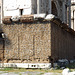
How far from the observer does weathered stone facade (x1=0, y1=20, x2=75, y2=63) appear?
9.05 meters

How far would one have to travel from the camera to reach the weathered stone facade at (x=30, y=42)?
9.05 meters

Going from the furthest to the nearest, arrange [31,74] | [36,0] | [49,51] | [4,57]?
[36,0], [4,57], [49,51], [31,74]

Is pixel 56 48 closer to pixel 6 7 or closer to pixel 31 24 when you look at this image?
pixel 31 24

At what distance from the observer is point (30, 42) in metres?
9.25

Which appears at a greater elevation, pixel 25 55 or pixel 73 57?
pixel 25 55

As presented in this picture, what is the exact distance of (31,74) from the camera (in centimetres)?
662

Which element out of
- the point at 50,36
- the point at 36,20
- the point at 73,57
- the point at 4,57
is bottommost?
the point at 73,57

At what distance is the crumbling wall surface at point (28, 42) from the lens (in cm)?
905

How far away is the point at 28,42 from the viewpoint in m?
9.27

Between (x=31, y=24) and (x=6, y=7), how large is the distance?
604 centimetres

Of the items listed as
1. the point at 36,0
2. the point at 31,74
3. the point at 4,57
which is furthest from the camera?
the point at 36,0

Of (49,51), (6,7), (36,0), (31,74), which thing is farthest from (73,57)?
(31,74)

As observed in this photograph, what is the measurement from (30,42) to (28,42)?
8 cm

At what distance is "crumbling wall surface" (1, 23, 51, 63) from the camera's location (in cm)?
905
